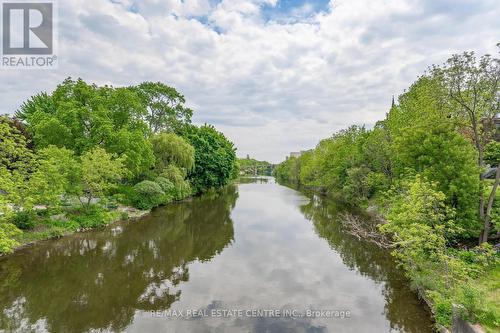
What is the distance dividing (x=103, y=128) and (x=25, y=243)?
35.7 feet

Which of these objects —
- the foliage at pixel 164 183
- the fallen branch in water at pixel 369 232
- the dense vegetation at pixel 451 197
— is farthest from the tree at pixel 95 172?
the dense vegetation at pixel 451 197

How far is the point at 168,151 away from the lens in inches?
1251

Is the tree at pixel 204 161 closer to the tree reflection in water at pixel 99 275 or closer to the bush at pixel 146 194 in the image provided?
the bush at pixel 146 194

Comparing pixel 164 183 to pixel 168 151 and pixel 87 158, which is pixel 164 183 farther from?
pixel 87 158

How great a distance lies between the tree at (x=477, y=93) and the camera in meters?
12.7

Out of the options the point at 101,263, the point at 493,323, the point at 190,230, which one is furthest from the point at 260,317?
the point at 190,230

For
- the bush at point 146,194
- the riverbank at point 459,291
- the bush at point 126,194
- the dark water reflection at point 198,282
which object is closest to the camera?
the riverbank at point 459,291

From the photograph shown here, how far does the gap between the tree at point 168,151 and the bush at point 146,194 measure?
3.74 meters

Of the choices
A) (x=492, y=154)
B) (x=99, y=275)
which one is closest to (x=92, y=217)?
(x=99, y=275)

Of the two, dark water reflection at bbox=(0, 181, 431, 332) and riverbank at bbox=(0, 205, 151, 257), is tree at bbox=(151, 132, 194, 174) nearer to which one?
riverbank at bbox=(0, 205, 151, 257)

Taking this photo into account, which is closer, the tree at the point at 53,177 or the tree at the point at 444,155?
the tree at the point at 444,155

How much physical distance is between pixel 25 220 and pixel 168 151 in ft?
55.8

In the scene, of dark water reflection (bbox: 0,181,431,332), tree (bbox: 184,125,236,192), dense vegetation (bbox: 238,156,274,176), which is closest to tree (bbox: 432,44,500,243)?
dark water reflection (bbox: 0,181,431,332)

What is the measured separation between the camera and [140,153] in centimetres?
2570
